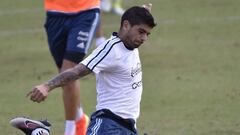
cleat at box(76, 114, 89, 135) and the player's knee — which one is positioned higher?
the player's knee

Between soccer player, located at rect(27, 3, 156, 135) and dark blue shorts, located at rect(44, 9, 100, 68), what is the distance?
229 cm

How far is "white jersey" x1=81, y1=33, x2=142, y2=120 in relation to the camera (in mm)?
8109

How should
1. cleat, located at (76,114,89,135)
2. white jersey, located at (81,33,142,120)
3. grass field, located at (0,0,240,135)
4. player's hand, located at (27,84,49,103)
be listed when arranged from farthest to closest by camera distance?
grass field, located at (0,0,240,135) < cleat, located at (76,114,89,135) < white jersey, located at (81,33,142,120) < player's hand, located at (27,84,49,103)

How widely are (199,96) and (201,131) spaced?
2135mm

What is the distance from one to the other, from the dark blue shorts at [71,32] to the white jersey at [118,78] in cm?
229

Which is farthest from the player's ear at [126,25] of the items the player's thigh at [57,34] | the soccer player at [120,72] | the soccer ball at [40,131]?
A: the player's thigh at [57,34]

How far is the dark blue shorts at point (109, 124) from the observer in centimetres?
825

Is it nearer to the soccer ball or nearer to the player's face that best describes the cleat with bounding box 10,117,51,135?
the soccer ball

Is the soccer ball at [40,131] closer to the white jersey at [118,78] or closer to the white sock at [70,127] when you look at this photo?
the white jersey at [118,78]

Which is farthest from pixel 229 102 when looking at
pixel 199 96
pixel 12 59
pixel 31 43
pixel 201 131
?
pixel 31 43

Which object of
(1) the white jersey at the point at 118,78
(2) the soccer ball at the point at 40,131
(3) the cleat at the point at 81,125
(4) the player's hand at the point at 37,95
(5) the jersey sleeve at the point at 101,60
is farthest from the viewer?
(3) the cleat at the point at 81,125

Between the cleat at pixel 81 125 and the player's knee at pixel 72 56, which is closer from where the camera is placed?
the player's knee at pixel 72 56

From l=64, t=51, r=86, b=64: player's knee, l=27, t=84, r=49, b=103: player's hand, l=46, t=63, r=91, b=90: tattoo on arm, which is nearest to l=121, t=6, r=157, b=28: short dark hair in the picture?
l=46, t=63, r=91, b=90: tattoo on arm

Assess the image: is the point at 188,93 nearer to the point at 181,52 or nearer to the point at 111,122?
the point at 181,52
